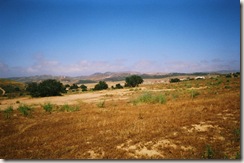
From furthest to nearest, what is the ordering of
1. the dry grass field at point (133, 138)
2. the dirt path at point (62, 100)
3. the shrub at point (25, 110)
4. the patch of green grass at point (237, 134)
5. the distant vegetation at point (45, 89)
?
1. the distant vegetation at point (45, 89)
2. the dirt path at point (62, 100)
3. the shrub at point (25, 110)
4. the patch of green grass at point (237, 134)
5. the dry grass field at point (133, 138)

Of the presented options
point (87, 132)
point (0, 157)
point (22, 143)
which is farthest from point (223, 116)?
Result: point (0, 157)

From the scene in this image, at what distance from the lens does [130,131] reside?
491cm

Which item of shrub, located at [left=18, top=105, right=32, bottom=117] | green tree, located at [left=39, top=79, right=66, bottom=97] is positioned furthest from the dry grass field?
green tree, located at [left=39, top=79, right=66, bottom=97]

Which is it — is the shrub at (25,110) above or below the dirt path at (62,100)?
above

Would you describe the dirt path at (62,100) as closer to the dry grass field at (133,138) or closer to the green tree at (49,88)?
the green tree at (49,88)

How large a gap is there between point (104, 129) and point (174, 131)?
183 centimetres

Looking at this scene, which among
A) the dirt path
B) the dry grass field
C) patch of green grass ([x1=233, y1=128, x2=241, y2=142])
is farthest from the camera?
the dirt path

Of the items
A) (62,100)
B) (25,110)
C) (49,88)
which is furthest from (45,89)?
(25,110)

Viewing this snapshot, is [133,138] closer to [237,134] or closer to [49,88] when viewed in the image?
[237,134]

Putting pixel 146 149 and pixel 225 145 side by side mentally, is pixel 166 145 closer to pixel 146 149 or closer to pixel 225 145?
pixel 146 149

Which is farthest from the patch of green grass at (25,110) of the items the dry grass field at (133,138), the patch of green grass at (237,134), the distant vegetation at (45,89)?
the distant vegetation at (45,89)

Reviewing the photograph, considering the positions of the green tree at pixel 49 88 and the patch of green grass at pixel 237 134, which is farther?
the green tree at pixel 49 88

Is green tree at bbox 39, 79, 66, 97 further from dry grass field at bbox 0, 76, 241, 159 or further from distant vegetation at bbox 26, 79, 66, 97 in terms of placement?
dry grass field at bbox 0, 76, 241, 159

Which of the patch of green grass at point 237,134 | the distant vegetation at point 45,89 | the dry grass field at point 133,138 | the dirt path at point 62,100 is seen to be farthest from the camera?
the distant vegetation at point 45,89
